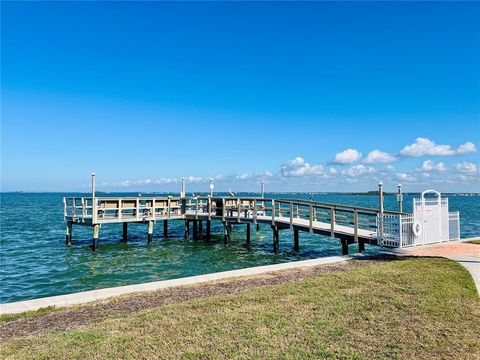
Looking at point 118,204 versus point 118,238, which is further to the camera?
point 118,238

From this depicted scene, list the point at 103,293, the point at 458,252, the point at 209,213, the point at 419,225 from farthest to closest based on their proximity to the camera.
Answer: the point at 209,213 < the point at 419,225 < the point at 458,252 < the point at 103,293

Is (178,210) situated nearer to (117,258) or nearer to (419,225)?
(117,258)

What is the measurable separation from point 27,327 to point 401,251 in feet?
38.0

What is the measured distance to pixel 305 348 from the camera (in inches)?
191

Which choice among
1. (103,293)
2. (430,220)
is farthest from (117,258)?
(430,220)

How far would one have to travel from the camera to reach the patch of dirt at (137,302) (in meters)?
6.29

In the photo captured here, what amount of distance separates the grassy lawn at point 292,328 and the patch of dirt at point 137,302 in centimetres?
25

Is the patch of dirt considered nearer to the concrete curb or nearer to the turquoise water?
the concrete curb

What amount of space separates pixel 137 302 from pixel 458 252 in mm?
10845

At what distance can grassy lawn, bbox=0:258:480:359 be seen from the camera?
15.8 feet

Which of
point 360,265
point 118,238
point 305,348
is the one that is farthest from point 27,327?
point 118,238

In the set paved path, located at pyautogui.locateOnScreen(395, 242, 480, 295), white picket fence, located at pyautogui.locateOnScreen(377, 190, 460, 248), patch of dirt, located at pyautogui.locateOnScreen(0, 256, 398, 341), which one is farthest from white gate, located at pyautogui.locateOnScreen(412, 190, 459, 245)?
patch of dirt, located at pyautogui.locateOnScreen(0, 256, 398, 341)

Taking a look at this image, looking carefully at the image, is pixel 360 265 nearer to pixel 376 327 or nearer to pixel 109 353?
pixel 376 327

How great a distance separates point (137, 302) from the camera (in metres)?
7.61
